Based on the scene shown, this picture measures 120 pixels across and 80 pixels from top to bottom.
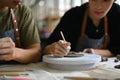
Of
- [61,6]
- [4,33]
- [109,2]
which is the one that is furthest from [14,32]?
[61,6]

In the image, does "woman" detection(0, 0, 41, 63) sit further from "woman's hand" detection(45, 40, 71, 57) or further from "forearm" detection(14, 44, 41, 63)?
"woman's hand" detection(45, 40, 71, 57)

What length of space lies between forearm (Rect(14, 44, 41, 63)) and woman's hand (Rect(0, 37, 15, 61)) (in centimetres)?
8

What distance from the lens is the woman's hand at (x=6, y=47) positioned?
89 cm

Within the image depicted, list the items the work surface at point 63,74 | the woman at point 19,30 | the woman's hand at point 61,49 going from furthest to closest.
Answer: the woman at point 19,30, the woman's hand at point 61,49, the work surface at point 63,74

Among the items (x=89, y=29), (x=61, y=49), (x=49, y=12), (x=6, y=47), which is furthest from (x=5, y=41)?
(x=49, y=12)

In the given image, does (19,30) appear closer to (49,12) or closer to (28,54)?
(28,54)

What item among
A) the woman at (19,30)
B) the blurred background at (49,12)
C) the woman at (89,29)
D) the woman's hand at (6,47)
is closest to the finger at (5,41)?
the woman's hand at (6,47)

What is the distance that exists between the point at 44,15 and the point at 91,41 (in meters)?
2.89

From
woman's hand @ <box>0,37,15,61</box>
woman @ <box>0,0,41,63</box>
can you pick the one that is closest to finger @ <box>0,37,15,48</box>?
woman's hand @ <box>0,37,15,61</box>

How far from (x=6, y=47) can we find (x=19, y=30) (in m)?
0.29

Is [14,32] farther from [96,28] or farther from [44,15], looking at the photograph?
[44,15]

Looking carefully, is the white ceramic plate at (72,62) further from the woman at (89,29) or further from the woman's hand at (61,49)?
the woman at (89,29)

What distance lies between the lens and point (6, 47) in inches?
35.2

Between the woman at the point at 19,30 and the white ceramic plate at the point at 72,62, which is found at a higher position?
the woman at the point at 19,30
